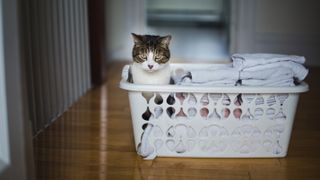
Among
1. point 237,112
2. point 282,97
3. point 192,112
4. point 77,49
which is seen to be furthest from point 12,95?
point 77,49

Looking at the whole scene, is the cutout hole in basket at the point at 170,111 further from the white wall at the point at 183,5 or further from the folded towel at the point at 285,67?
the white wall at the point at 183,5

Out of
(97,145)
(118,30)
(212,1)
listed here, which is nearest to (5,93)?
(97,145)

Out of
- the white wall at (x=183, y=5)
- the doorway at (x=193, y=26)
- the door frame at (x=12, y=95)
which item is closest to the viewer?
the door frame at (x=12, y=95)

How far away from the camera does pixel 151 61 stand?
1.28 meters

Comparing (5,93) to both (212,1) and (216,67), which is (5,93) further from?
(212,1)

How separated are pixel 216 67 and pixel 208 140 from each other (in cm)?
25

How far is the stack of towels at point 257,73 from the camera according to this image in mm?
1264

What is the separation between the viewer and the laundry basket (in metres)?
1.25

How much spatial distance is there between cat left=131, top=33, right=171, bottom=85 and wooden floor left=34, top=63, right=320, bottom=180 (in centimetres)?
25

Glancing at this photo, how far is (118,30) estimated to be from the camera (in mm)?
3262

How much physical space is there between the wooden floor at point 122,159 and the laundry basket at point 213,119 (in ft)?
0.13

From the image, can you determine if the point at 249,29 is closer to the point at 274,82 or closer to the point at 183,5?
the point at 274,82

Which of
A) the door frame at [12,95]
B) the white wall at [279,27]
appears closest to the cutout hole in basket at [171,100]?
the door frame at [12,95]

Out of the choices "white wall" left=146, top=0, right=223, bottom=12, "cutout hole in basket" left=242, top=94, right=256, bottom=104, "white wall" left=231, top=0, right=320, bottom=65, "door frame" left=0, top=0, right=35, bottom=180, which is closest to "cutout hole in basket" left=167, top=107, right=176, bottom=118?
"cutout hole in basket" left=242, top=94, right=256, bottom=104
